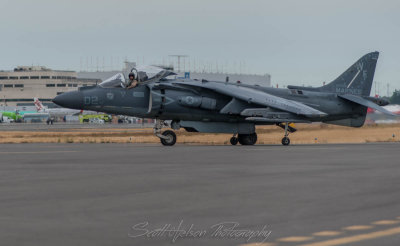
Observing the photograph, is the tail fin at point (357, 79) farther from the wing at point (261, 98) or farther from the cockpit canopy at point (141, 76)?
the cockpit canopy at point (141, 76)

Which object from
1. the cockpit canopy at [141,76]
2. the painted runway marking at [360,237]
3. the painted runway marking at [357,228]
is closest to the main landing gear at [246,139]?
the cockpit canopy at [141,76]

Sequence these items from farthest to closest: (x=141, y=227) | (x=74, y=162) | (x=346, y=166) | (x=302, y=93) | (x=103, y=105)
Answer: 1. (x=302, y=93)
2. (x=103, y=105)
3. (x=74, y=162)
4. (x=346, y=166)
5. (x=141, y=227)

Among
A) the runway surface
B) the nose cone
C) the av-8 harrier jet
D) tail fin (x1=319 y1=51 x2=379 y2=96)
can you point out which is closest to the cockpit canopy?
the av-8 harrier jet

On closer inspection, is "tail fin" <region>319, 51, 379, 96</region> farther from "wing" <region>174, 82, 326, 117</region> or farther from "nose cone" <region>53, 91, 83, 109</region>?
"nose cone" <region>53, 91, 83, 109</region>

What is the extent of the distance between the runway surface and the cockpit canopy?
1227cm

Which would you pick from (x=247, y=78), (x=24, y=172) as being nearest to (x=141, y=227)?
(x=24, y=172)

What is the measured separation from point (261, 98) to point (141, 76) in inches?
216

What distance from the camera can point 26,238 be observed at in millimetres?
6812

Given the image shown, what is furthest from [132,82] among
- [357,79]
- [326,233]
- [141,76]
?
[326,233]

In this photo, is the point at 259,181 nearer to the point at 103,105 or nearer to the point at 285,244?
the point at 285,244

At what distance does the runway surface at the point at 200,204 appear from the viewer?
6.96m

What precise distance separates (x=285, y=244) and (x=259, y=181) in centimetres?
630

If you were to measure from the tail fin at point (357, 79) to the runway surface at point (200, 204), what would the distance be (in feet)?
57.0

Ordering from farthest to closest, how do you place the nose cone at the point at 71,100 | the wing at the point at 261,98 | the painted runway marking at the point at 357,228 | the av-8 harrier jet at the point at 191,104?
the wing at the point at 261,98 → the av-8 harrier jet at the point at 191,104 → the nose cone at the point at 71,100 → the painted runway marking at the point at 357,228
